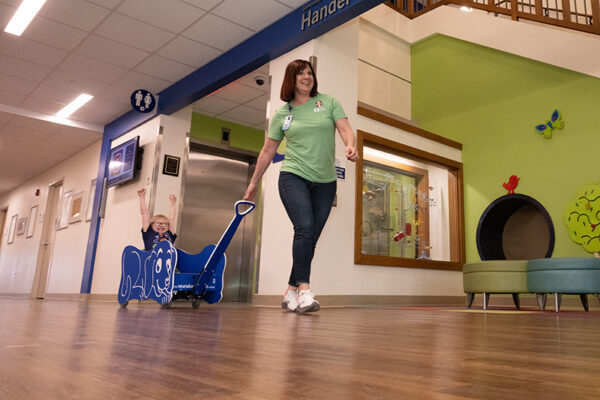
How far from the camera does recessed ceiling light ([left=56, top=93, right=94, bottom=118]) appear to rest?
6.09 m

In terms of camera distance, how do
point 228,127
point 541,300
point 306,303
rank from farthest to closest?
point 228,127, point 541,300, point 306,303

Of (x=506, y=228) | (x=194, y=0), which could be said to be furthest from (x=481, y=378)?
(x=506, y=228)

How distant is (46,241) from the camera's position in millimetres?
9008

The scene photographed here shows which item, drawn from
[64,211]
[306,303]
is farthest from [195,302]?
[64,211]

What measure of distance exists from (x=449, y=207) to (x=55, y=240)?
256 inches

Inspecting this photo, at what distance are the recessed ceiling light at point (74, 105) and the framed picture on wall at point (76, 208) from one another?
138cm

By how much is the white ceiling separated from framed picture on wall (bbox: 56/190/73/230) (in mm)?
1213

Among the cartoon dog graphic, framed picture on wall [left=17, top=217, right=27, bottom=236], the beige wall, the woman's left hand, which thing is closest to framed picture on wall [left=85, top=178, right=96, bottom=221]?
the cartoon dog graphic

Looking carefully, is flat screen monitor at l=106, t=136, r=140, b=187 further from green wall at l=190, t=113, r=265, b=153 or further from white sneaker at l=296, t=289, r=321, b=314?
white sneaker at l=296, t=289, r=321, b=314

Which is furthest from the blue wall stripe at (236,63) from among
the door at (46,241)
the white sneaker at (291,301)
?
the door at (46,241)

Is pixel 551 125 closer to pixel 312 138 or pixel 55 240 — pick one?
pixel 312 138

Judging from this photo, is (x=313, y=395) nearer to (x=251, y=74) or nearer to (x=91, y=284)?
(x=251, y=74)

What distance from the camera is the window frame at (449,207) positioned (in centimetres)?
423

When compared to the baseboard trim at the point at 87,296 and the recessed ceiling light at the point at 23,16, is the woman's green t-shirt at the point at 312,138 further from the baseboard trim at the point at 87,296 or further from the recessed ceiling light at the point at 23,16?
the baseboard trim at the point at 87,296
